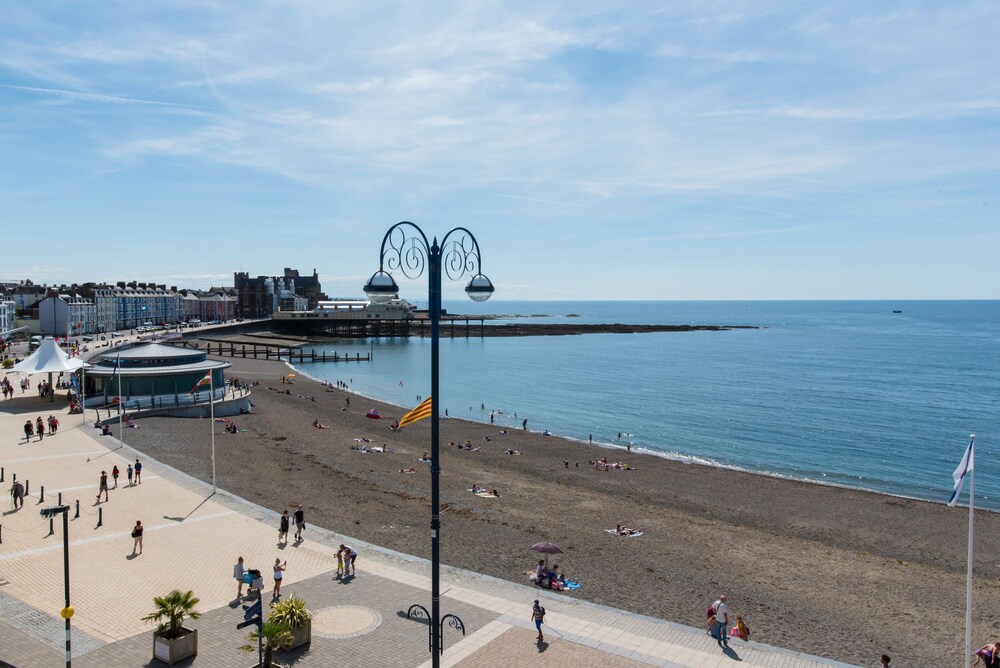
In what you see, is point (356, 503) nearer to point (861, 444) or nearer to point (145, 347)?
point (145, 347)

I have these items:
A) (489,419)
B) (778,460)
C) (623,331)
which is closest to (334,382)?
(489,419)

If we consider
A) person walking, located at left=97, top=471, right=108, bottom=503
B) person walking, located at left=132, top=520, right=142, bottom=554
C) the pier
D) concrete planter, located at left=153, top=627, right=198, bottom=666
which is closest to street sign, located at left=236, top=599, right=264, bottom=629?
concrete planter, located at left=153, top=627, right=198, bottom=666

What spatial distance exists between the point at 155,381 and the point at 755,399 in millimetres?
51649

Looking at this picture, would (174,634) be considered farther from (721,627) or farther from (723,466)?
(723,466)

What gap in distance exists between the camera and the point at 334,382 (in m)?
76.3

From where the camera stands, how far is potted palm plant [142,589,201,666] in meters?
12.1

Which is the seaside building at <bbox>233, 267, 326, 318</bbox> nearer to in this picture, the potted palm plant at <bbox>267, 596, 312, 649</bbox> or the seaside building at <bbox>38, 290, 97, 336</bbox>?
the seaside building at <bbox>38, 290, 97, 336</bbox>

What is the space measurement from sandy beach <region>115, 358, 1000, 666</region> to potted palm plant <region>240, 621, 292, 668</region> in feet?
24.1

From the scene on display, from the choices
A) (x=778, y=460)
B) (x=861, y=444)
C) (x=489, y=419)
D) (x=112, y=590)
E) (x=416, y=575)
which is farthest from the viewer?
(x=489, y=419)

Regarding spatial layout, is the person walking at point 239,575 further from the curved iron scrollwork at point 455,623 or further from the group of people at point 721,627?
the group of people at point 721,627

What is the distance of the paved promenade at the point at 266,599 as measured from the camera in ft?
42.0

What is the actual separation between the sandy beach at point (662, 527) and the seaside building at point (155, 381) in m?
2.23

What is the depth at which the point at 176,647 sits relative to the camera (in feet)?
39.7

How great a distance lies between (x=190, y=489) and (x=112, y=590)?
939 centimetres
